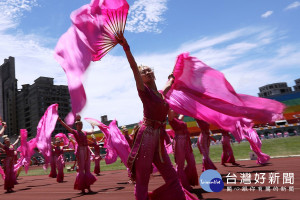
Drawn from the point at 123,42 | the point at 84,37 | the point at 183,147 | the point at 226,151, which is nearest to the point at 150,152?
the point at 123,42

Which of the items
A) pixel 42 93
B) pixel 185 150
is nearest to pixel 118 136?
pixel 185 150

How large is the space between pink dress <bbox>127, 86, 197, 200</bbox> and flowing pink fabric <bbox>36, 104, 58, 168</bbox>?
9.90ft

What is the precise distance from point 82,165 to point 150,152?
4886 mm

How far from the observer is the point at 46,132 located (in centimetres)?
594

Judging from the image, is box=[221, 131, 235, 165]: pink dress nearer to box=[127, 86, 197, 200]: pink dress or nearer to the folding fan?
box=[127, 86, 197, 200]: pink dress

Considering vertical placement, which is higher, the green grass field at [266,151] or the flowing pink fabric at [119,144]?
the flowing pink fabric at [119,144]

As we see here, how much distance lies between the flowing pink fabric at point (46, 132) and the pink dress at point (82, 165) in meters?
1.46

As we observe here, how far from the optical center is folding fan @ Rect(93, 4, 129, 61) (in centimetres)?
327

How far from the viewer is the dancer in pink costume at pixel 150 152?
10.9 ft

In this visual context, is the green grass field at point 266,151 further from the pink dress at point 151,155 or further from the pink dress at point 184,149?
the pink dress at point 151,155

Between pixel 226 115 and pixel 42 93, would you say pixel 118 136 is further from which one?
pixel 42 93

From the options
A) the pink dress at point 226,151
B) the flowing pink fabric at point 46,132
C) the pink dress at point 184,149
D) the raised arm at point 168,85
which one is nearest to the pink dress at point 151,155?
the raised arm at point 168,85

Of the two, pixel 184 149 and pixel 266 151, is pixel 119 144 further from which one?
pixel 266 151

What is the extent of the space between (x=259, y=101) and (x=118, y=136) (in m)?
5.17
